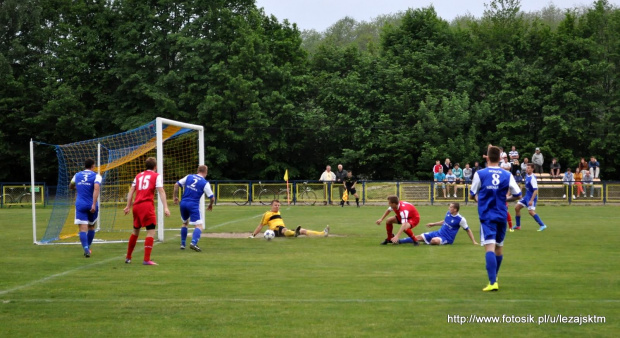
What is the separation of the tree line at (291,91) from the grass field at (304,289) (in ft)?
97.2

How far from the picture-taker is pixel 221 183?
3653 centimetres

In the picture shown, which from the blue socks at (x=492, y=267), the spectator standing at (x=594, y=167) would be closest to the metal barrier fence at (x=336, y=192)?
the spectator standing at (x=594, y=167)

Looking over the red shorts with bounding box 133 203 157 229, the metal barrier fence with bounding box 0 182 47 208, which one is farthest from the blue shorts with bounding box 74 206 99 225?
the metal barrier fence with bounding box 0 182 47 208

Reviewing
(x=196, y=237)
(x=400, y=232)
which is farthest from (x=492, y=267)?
(x=196, y=237)

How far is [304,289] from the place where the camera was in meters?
9.37

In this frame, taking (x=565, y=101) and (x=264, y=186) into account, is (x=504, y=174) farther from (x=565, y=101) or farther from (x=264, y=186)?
(x=565, y=101)

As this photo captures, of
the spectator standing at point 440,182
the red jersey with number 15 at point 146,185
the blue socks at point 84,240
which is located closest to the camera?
the red jersey with number 15 at point 146,185

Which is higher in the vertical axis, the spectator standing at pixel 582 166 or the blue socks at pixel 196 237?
the spectator standing at pixel 582 166

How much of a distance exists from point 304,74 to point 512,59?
48.0 ft

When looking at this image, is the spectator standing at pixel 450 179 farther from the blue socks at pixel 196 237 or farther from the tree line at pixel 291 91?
the blue socks at pixel 196 237

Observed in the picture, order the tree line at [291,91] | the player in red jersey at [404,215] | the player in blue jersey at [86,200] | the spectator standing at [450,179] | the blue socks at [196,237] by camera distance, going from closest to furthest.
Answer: the player in blue jersey at [86,200] → the blue socks at [196,237] → the player in red jersey at [404,215] → the spectator standing at [450,179] → the tree line at [291,91]

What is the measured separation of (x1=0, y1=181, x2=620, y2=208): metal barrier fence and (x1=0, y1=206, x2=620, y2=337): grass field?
19281 mm

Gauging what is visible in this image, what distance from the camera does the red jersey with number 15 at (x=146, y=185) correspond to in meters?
12.1

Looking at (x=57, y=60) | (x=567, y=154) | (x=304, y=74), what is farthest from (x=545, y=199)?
(x=57, y=60)
